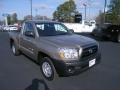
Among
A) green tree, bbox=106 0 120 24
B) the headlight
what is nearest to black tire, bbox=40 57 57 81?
the headlight

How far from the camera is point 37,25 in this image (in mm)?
7348

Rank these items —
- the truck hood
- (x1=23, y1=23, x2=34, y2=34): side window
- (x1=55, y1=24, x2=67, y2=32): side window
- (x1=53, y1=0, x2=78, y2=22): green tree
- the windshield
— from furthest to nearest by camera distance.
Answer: (x1=53, y1=0, x2=78, y2=22): green tree → (x1=55, y1=24, x2=67, y2=32): side window → (x1=23, y1=23, x2=34, y2=34): side window → the windshield → the truck hood

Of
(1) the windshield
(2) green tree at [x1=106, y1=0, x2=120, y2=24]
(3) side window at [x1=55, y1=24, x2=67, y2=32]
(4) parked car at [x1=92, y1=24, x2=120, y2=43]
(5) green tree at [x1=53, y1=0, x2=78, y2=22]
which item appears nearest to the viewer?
(1) the windshield

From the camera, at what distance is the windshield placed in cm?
716

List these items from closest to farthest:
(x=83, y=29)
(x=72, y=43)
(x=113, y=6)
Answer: (x=72, y=43) → (x=83, y=29) → (x=113, y=6)

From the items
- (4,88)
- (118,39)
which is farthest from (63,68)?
(118,39)

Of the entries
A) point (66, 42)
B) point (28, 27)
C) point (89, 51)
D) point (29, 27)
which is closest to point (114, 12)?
point (28, 27)

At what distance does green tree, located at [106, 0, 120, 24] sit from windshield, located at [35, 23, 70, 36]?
40.5 m

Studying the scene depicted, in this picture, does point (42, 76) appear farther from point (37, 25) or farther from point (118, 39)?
point (118, 39)

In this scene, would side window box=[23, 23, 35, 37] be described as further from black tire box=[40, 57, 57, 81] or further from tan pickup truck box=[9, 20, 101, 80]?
black tire box=[40, 57, 57, 81]

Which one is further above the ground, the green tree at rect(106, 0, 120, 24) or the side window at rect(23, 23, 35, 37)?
the green tree at rect(106, 0, 120, 24)

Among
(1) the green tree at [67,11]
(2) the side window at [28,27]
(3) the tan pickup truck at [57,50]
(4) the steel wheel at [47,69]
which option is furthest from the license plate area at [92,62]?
(1) the green tree at [67,11]

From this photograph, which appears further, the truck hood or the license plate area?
the license plate area

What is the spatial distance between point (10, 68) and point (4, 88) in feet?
6.72
